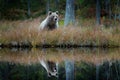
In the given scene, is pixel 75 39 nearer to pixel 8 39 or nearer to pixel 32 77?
pixel 8 39

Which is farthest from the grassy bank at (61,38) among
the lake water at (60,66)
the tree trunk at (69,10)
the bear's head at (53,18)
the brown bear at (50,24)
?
the tree trunk at (69,10)

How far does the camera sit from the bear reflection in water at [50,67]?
12.1 metres

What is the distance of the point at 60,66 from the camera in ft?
44.8

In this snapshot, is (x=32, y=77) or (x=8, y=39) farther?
(x=8, y=39)

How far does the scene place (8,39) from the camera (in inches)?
859

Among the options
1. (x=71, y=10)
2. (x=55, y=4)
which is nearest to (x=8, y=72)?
(x=71, y=10)

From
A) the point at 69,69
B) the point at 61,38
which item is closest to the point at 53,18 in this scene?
the point at 61,38

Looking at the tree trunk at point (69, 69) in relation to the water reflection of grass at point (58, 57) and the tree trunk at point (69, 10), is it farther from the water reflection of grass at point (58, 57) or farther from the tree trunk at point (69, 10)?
the tree trunk at point (69, 10)

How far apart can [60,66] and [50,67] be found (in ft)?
1.10

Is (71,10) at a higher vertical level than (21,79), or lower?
higher

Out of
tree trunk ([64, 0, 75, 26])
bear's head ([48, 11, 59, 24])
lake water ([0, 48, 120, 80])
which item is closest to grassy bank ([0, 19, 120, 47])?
bear's head ([48, 11, 59, 24])

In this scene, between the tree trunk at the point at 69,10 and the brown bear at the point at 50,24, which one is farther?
the tree trunk at the point at 69,10

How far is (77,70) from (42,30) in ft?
34.9

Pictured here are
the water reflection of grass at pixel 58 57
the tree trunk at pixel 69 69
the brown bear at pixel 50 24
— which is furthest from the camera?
the brown bear at pixel 50 24
